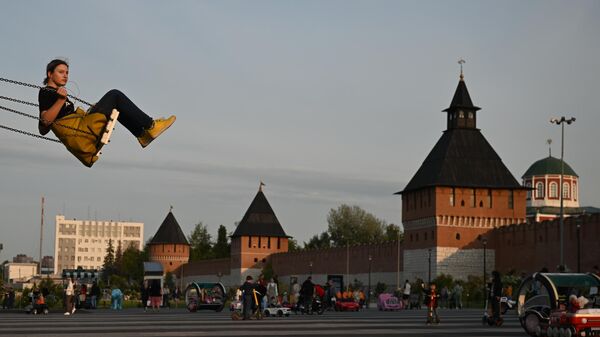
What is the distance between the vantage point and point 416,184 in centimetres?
6556

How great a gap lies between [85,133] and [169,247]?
336 ft

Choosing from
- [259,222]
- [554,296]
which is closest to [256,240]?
[259,222]

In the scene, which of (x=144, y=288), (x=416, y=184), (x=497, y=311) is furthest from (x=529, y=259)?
(x=497, y=311)

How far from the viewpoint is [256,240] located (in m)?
92.4

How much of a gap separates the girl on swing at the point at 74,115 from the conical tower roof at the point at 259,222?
87704 mm

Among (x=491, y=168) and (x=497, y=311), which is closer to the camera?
(x=497, y=311)

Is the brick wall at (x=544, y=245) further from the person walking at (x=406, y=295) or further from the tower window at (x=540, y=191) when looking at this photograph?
the tower window at (x=540, y=191)

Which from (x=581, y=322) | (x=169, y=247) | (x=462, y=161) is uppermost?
(x=462, y=161)

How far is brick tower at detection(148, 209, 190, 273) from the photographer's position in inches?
4154

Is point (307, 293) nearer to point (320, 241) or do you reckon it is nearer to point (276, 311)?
point (276, 311)

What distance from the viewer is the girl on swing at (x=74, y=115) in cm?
451

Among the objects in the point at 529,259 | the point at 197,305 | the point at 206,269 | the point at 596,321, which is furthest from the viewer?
the point at 206,269

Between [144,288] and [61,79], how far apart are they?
3368 cm

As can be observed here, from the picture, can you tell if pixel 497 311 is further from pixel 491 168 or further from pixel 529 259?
pixel 491 168
